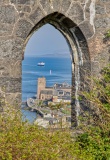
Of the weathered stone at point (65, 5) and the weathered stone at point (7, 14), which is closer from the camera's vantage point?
the weathered stone at point (7, 14)

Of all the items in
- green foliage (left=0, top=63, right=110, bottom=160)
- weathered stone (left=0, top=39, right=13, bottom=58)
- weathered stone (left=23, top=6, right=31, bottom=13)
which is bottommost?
green foliage (left=0, top=63, right=110, bottom=160)

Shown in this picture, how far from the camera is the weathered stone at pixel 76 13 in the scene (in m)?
7.52

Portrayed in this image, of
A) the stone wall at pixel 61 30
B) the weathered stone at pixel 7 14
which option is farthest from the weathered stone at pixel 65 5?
the weathered stone at pixel 7 14

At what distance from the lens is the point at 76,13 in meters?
7.56

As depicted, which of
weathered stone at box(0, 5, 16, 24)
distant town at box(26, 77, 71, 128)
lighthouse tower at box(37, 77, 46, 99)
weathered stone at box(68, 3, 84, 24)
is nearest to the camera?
weathered stone at box(0, 5, 16, 24)

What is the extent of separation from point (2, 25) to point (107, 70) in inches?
77.2

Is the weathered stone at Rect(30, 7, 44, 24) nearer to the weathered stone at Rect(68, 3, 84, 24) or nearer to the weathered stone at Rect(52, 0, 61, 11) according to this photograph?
the weathered stone at Rect(52, 0, 61, 11)

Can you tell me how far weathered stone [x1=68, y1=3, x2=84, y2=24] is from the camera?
24.7 feet

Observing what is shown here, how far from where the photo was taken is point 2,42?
701 cm

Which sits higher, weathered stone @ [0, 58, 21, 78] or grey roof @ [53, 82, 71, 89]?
weathered stone @ [0, 58, 21, 78]

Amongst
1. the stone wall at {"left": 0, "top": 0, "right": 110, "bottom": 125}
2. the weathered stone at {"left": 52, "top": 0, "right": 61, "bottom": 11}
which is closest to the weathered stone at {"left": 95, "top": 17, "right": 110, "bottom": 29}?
the stone wall at {"left": 0, "top": 0, "right": 110, "bottom": 125}

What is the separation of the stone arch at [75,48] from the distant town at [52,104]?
146 mm

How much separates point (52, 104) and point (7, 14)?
1.63 metres

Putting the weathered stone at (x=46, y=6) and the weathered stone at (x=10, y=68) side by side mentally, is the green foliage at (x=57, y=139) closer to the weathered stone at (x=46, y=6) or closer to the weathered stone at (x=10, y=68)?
the weathered stone at (x=10, y=68)
